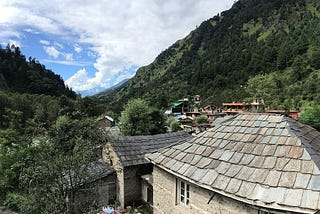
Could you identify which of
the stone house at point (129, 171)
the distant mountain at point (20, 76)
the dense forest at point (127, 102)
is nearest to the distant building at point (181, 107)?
the dense forest at point (127, 102)

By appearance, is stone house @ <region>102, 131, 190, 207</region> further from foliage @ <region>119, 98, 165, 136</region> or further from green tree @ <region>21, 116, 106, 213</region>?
foliage @ <region>119, 98, 165, 136</region>

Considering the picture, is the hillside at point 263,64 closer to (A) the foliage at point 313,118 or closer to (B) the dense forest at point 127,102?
(B) the dense forest at point 127,102

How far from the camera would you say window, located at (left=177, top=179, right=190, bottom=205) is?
34.6ft

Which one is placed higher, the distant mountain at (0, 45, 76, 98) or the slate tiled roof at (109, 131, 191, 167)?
the distant mountain at (0, 45, 76, 98)

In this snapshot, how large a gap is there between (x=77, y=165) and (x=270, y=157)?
20.7 ft

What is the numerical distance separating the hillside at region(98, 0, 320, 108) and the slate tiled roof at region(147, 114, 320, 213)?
60377 millimetres

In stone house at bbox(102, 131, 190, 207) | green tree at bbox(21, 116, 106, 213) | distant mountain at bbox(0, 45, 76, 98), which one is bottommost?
stone house at bbox(102, 131, 190, 207)

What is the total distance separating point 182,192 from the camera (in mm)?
10945

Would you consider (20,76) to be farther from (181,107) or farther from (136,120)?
(136,120)

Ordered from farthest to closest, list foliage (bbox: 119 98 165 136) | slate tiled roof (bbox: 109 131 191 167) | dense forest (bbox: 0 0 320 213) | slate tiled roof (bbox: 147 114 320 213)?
foliage (bbox: 119 98 165 136) < slate tiled roof (bbox: 109 131 191 167) < dense forest (bbox: 0 0 320 213) < slate tiled roof (bbox: 147 114 320 213)

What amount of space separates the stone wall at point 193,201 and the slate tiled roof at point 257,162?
656 mm

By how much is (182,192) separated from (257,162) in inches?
157

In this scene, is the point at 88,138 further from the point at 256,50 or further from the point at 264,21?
the point at 264,21

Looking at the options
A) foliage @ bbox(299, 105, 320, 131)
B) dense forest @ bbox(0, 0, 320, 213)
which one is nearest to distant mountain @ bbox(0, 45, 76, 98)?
dense forest @ bbox(0, 0, 320, 213)
